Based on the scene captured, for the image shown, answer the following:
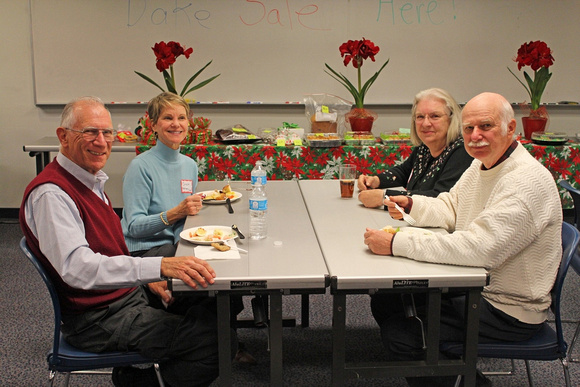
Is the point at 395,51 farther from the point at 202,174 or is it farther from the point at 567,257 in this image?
the point at 567,257

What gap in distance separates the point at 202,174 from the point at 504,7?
2.94 metres

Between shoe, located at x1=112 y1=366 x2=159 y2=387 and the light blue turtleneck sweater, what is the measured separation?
2.11 feet

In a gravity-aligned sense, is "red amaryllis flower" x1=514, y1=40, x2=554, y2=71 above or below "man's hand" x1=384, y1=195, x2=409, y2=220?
above

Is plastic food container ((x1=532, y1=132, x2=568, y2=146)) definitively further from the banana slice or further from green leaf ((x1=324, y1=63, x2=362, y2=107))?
the banana slice

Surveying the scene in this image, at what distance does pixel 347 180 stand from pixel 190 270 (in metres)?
1.23

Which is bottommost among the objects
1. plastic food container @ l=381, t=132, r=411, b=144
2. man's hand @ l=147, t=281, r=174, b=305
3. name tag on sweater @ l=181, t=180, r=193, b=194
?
man's hand @ l=147, t=281, r=174, b=305

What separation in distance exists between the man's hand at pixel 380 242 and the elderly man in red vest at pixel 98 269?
1.84ft

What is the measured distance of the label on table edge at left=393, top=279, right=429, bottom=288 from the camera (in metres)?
1.78

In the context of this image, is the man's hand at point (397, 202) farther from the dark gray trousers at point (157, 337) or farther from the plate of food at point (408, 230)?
the dark gray trousers at point (157, 337)

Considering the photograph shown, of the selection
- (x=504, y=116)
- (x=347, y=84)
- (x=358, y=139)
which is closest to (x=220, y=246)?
(x=504, y=116)

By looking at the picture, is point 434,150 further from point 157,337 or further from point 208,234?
point 157,337

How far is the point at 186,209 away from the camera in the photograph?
2533 mm

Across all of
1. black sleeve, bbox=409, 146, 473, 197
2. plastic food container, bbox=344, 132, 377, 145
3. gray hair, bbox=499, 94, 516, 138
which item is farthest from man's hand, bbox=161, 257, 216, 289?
plastic food container, bbox=344, 132, 377, 145

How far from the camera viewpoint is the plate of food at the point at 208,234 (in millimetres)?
2098
